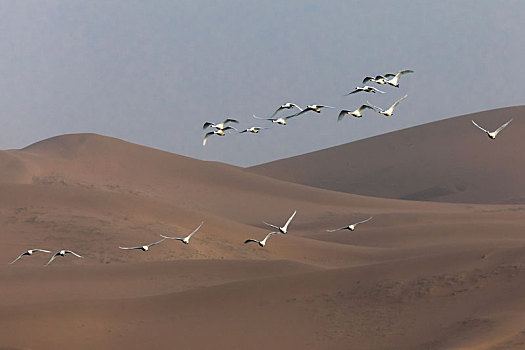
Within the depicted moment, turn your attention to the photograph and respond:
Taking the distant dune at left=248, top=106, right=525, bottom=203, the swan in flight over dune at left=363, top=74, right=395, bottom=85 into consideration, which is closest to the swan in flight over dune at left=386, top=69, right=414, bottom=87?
the swan in flight over dune at left=363, top=74, right=395, bottom=85

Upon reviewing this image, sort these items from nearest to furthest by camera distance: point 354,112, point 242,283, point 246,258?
point 354,112 < point 242,283 < point 246,258

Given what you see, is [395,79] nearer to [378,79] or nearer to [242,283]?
[378,79]

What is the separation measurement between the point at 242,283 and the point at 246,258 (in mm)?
16308

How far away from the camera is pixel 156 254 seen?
4566cm

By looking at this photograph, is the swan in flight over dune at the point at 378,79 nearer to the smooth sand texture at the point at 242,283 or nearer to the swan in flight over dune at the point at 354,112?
the swan in flight over dune at the point at 354,112

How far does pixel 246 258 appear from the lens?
156ft

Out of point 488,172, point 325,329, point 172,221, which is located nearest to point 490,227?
point 172,221

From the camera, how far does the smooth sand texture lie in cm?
2731

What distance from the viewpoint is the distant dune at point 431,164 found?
299 ft

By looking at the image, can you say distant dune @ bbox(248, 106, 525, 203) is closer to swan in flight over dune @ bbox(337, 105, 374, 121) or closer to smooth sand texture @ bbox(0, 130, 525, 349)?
smooth sand texture @ bbox(0, 130, 525, 349)

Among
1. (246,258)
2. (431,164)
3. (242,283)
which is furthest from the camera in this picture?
(431,164)

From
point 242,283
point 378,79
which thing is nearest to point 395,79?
point 378,79

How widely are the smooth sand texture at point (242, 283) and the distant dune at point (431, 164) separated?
29572 millimetres

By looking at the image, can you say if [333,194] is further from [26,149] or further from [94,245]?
[94,245]
